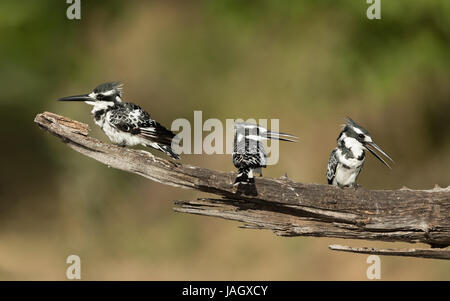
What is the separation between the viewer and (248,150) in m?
4.14

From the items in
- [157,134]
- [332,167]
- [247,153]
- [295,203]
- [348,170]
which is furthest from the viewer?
[332,167]

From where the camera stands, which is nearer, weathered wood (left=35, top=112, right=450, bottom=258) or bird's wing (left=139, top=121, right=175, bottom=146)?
weathered wood (left=35, top=112, right=450, bottom=258)

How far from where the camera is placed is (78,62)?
27.6ft

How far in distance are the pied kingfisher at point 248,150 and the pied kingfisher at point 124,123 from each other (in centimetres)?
46

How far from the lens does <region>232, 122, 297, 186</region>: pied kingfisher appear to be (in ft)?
13.2

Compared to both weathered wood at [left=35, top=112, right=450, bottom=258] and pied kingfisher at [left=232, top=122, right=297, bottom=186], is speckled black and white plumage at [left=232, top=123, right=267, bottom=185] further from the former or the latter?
weathered wood at [left=35, top=112, right=450, bottom=258]

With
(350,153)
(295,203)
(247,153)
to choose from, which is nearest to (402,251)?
(295,203)

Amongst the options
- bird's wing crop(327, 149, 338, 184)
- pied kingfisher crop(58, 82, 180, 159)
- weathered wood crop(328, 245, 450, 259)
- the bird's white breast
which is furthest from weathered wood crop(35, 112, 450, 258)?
bird's wing crop(327, 149, 338, 184)

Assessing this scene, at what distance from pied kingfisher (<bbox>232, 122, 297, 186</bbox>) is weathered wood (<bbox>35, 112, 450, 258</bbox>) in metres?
0.12

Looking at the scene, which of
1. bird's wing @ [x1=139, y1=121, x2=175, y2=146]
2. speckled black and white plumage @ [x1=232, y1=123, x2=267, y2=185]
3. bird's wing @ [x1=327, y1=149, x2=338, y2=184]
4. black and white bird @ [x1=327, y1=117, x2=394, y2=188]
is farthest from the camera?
bird's wing @ [x1=327, y1=149, x2=338, y2=184]

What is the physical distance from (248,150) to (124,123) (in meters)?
0.93

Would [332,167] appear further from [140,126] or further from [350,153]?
[140,126]

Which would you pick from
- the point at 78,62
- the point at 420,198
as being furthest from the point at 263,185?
the point at 78,62


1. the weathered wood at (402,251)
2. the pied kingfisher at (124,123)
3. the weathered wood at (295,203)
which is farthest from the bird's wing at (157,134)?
the weathered wood at (402,251)
